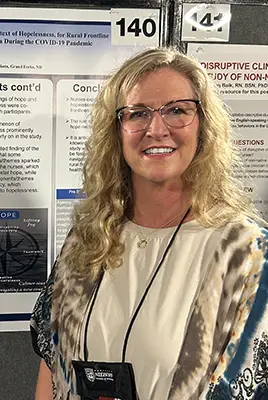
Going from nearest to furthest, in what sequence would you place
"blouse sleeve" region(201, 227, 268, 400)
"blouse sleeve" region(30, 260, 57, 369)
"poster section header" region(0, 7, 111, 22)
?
"blouse sleeve" region(201, 227, 268, 400) < "blouse sleeve" region(30, 260, 57, 369) < "poster section header" region(0, 7, 111, 22)

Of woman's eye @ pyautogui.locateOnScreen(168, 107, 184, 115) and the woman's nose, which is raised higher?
woman's eye @ pyautogui.locateOnScreen(168, 107, 184, 115)

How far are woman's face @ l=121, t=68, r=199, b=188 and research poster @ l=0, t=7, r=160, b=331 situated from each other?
0.52 meters

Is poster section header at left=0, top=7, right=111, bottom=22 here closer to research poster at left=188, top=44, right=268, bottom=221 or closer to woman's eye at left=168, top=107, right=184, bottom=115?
research poster at left=188, top=44, right=268, bottom=221

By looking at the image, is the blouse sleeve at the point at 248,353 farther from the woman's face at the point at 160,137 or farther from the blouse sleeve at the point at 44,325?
the blouse sleeve at the point at 44,325

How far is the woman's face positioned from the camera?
1.15 m

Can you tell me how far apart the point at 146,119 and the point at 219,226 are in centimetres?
24

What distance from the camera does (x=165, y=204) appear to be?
3.98 feet

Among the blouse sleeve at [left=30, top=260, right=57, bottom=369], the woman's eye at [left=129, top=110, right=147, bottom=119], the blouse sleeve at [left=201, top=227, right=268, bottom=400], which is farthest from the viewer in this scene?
the blouse sleeve at [left=30, top=260, right=57, bottom=369]

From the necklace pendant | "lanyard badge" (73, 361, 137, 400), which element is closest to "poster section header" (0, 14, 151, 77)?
the necklace pendant

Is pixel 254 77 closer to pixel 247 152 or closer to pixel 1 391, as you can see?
pixel 247 152

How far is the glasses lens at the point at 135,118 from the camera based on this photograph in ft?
3.85

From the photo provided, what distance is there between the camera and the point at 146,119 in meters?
1.17

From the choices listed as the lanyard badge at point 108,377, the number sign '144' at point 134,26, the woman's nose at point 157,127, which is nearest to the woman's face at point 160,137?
the woman's nose at point 157,127

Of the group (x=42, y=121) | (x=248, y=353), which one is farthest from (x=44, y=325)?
(x=42, y=121)
